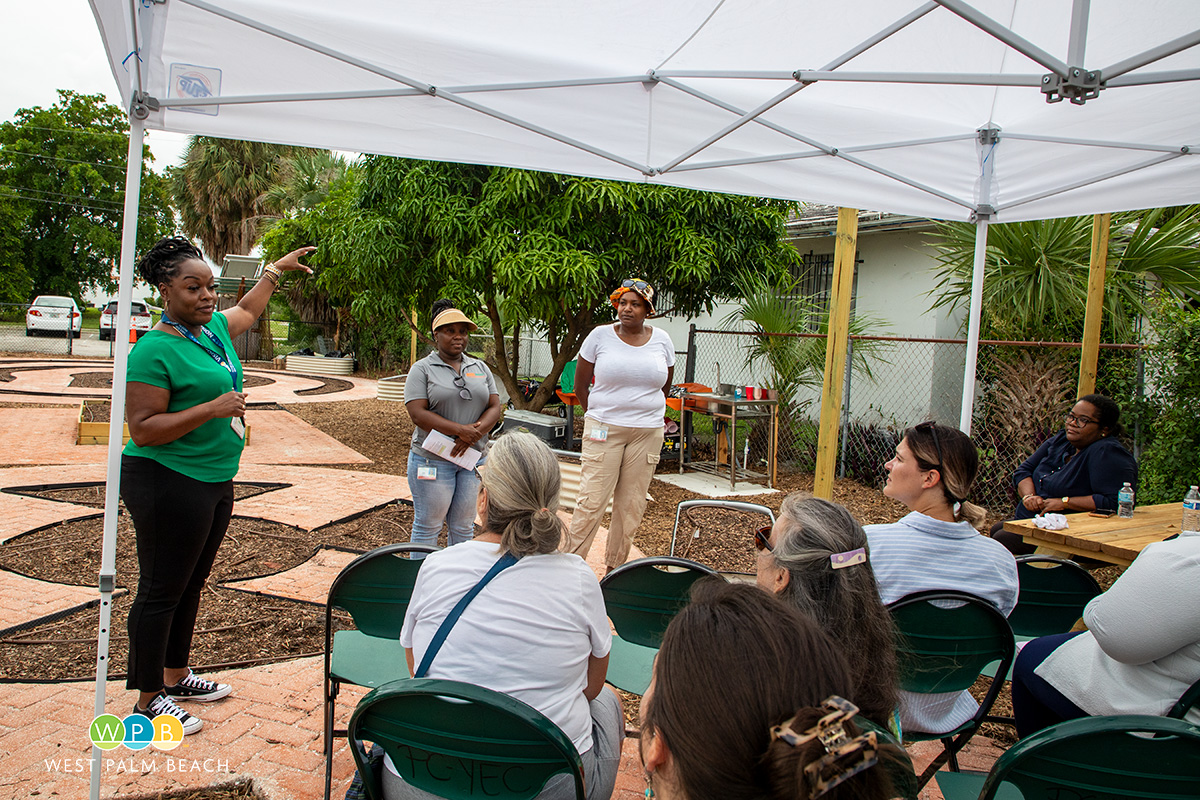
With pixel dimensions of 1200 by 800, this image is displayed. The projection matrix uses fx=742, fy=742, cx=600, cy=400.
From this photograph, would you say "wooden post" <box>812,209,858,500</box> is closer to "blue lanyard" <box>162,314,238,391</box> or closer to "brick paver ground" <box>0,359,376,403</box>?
"blue lanyard" <box>162,314,238,391</box>

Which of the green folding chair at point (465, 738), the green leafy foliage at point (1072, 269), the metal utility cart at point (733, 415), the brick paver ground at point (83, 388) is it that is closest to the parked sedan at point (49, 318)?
the brick paver ground at point (83, 388)

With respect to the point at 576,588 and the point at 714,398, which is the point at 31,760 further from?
the point at 714,398

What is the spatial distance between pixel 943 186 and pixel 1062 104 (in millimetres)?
755

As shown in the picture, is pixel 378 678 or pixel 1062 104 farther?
pixel 1062 104

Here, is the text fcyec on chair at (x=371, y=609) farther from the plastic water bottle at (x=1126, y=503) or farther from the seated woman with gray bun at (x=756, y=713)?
the plastic water bottle at (x=1126, y=503)

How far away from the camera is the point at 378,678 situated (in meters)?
2.35

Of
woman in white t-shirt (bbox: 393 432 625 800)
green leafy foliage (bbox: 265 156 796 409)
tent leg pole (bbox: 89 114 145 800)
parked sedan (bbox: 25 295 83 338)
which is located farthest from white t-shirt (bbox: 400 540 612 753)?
parked sedan (bbox: 25 295 83 338)

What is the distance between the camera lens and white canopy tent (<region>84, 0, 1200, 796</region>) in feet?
8.79

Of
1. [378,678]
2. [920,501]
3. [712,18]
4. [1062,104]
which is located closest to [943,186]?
[1062,104]

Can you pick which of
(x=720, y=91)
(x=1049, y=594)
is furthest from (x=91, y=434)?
(x=1049, y=594)

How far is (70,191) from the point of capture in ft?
126

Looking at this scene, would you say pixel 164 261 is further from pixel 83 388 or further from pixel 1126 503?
pixel 83 388

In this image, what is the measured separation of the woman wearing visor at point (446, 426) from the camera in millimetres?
3969

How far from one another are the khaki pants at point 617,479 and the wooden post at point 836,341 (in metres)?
1.54
